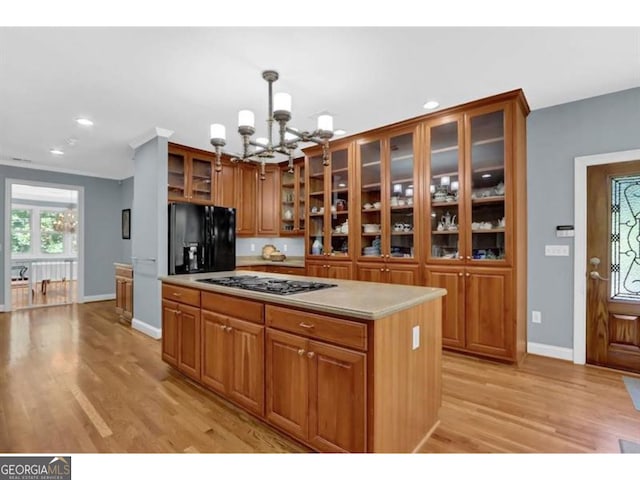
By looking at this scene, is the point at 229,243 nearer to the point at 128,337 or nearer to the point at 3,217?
the point at 128,337

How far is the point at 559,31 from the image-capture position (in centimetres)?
203

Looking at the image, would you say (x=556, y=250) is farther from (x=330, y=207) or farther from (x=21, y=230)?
(x=21, y=230)

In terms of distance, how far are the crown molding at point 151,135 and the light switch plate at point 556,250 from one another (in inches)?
175

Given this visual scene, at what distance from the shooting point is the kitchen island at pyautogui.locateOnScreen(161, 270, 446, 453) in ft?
4.84

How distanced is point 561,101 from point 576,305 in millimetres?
1987

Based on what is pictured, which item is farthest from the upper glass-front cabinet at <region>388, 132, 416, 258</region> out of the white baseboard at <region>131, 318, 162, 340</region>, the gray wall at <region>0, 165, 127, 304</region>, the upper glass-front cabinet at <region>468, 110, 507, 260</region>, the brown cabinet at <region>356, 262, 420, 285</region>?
the gray wall at <region>0, 165, 127, 304</region>

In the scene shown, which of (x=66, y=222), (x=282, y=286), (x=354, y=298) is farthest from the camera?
(x=66, y=222)

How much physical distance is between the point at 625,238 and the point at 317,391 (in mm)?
3178

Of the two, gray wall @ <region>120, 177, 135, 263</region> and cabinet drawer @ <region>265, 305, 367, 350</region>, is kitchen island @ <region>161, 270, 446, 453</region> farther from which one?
gray wall @ <region>120, 177, 135, 263</region>

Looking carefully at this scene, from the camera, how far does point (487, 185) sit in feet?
10.5

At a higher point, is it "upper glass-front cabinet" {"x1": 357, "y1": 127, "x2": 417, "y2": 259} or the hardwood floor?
"upper glass-front cabinet" {"x1": 357, "y1": 127, "x2": 417, "y2": 259}

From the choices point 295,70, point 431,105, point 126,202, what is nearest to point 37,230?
point 126,202

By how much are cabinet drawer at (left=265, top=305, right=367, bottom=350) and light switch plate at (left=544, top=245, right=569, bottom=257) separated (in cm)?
277

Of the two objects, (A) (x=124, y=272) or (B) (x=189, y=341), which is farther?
(A) (x=124, y=272)
